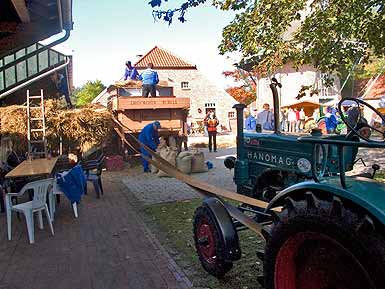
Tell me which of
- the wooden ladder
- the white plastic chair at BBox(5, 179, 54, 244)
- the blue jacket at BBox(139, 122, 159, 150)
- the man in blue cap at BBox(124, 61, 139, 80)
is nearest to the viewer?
the white plastic chair at BBox(5, 179, 54, 244)

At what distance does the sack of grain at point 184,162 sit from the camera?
11297 mm

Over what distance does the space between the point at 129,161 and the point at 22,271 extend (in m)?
8.84

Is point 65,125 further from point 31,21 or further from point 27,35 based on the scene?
point 31,21

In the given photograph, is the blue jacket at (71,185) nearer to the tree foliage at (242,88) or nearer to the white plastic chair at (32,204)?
the white plastic chair at (32,204)

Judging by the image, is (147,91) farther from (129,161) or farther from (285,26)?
(285,26)

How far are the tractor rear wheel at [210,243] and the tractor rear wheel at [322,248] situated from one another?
78 centimetres

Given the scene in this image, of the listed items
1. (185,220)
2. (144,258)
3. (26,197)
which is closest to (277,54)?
(185,220)

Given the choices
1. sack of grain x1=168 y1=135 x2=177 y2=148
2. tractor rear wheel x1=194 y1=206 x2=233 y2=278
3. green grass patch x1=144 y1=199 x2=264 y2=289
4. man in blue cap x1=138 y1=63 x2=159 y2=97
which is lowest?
green grass patch x1=144 y1=199 x2=264 y2=289

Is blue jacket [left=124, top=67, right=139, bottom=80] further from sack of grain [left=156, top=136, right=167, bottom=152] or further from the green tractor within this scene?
the green tractor

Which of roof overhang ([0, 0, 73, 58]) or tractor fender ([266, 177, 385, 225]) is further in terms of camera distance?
roof overhang ([0, 0, 73, 58])

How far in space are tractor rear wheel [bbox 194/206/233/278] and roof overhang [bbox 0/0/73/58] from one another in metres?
4.02

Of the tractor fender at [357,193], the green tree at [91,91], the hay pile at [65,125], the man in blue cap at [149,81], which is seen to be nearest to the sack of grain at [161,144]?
the man in blue cap at [149,81]

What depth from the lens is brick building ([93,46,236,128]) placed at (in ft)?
140

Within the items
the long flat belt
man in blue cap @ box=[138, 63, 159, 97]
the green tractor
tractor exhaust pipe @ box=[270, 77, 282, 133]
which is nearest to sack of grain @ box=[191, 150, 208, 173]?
man in blue cap @ box=[138, 63, 159, 97]
